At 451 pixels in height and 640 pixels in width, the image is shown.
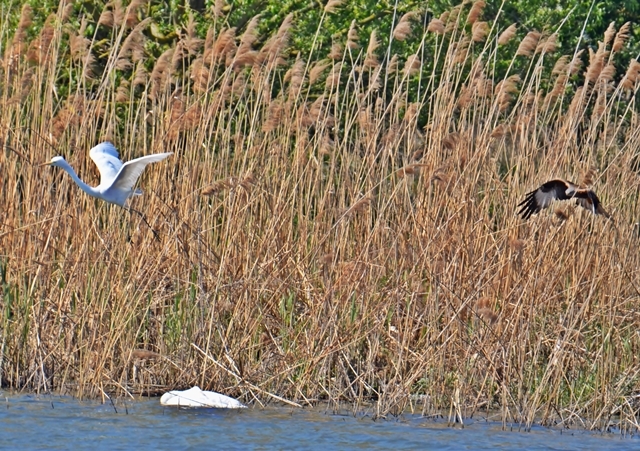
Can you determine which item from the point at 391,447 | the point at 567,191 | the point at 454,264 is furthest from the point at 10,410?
the point at 567,191

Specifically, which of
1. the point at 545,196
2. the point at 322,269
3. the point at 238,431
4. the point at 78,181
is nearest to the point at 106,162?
the point at 78,181

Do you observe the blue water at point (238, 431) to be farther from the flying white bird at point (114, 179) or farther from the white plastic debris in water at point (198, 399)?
the flying white bird at point (114, 179)

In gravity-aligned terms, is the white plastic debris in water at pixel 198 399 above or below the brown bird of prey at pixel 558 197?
below

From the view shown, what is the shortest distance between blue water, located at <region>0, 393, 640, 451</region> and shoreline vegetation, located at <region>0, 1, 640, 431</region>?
0.40ft

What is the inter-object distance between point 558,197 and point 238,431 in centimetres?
178

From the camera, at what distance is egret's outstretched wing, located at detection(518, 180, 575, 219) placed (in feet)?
19.0

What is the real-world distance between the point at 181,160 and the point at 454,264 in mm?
1659

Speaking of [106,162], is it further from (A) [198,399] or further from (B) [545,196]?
(B) [545,196]

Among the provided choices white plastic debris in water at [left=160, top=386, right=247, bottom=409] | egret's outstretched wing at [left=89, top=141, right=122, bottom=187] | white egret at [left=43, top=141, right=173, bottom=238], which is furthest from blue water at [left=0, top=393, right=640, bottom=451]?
egret's outstretched wing at [left=89, top=141, right=122, bottom=187]

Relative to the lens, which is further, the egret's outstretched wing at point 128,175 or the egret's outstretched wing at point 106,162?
the egret's outstretched wing at point 106,162

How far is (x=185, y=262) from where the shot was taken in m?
6.27

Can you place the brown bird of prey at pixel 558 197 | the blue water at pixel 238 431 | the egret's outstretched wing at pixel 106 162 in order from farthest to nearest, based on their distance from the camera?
the egret's outstretched wing at pixel 106 162
the brown bird of prey at pixel 558 197
the blue water at pixel 238 431

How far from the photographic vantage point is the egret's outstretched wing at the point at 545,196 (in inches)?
228

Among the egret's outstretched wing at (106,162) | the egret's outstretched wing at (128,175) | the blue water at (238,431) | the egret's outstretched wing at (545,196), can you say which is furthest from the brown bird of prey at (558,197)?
the egret's outstretched wing at (106,162)
